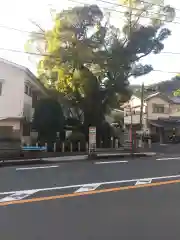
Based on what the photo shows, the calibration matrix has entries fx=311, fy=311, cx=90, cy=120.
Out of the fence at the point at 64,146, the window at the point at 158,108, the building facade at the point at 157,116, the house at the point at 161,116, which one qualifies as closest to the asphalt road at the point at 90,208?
the fence at the point at 64,146

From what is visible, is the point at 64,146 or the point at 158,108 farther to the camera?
the point at 158,108

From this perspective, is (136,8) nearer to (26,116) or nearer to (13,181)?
(26,116)

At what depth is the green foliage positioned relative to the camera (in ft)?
78.0

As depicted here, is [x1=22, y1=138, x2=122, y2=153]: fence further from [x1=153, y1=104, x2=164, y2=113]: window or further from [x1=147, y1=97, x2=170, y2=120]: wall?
[x1=153, y1=104, x2=164, y2=113]: window

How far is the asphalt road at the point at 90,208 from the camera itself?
4.63 meters

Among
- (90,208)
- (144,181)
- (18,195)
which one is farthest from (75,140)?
(90,208)

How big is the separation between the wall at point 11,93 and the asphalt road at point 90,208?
14.4m

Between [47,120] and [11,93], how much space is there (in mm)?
3380

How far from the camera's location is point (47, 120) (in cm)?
2381

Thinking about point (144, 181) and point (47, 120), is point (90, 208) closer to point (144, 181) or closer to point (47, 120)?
point (144, 181)

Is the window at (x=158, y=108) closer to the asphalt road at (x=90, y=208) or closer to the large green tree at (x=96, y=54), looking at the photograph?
the large green tree at (x=96, y=54)

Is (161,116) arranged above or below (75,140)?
above

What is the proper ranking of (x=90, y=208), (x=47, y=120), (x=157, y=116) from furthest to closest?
(x=157, y=116), (x=47, y=120), (x=90, y=208)

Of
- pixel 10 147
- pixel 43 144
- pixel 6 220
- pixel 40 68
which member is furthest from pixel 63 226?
pixel 40 68
